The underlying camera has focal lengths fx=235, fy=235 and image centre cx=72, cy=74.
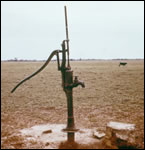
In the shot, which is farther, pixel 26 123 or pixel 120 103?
pixel 120 103

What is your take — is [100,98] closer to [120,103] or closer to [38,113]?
[120,103]

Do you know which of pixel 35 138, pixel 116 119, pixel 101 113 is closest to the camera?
pixel 35 138

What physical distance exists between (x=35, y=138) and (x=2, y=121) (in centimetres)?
166

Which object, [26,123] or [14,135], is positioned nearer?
[14,135]

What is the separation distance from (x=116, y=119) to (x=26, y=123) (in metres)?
2.21

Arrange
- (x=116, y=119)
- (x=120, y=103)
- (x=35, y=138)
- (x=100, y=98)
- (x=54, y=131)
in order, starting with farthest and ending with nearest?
1. (x=100, y=98)
2. (x=120, y=103)
3. (x=116, y=119)
4. (x=54, y=131)
5. (x=35, y=138)

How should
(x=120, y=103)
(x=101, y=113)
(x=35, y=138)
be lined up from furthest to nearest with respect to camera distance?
1. (x=120, y=103)
2. (x=101, y=113)
3. (x=35, y=138)

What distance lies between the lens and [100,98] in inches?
351

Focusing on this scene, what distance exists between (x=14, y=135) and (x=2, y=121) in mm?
1267

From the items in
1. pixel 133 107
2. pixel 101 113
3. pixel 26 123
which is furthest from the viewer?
pixel 133 107

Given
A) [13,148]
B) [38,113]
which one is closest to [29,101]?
[38,113]

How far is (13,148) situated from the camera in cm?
382

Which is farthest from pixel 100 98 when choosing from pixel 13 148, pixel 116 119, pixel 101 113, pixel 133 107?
pixel 13 148

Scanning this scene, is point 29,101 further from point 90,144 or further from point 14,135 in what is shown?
point 90,144
